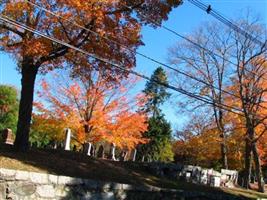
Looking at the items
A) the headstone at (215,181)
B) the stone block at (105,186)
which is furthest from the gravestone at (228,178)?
the stone block at (105,186)

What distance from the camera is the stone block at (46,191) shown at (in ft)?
39.6

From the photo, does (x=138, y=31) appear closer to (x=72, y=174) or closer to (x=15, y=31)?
(x=15, y=31)

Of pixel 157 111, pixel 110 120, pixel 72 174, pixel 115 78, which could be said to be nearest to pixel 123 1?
pixel 115 78

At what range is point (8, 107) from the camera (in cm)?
5078

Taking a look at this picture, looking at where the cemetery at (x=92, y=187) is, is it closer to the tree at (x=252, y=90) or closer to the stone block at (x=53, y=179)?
the stone block at (x=53, y=179)

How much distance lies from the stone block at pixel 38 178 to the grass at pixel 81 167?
460 millimetres

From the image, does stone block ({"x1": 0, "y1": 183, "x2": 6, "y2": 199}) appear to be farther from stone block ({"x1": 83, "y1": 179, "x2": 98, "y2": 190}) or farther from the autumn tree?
the autumn tree

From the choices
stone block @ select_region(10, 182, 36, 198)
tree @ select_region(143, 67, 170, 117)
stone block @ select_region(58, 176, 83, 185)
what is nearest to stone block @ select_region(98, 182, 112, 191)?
stone block @ select_region(58, 176, 83, 185)

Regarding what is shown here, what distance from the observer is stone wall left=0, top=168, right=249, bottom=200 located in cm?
1149

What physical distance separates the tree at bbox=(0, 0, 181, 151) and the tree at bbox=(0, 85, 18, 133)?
3395cm

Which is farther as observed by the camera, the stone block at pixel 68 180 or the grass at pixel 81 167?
the grass at pixel 81 167

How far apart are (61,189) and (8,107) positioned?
40246 mm

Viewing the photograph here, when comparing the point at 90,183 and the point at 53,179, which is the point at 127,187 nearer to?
the point at 90,183

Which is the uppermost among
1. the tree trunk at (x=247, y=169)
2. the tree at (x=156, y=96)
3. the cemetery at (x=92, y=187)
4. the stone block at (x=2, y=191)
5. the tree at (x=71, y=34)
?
the tree at (x=156, y=96)
